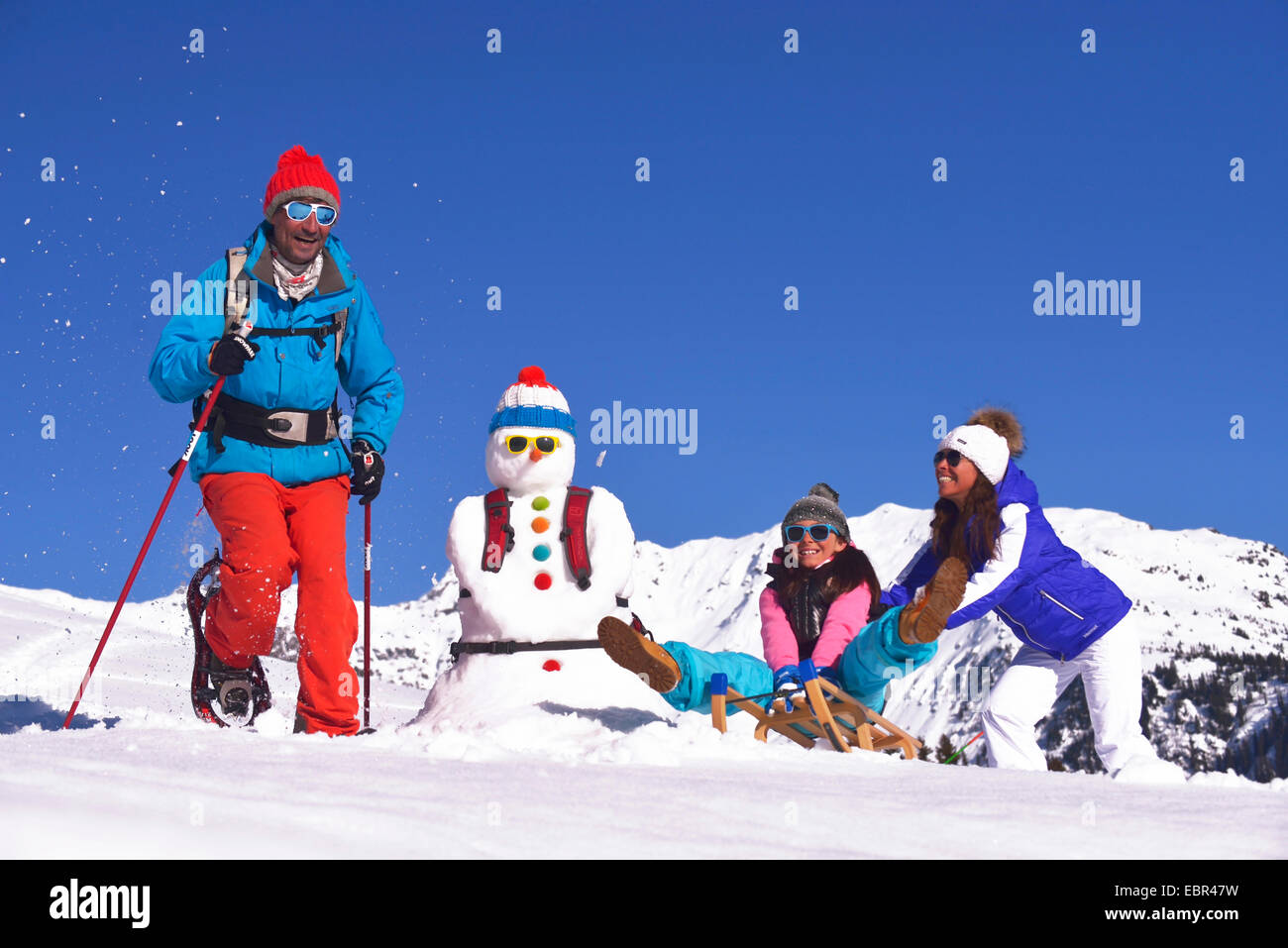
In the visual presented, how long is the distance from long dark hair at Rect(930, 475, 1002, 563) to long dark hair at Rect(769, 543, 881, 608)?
38 centimetres

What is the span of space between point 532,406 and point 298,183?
59.6 inches

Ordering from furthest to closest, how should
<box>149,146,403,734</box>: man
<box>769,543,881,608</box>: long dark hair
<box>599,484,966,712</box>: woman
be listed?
<box>769,543,881,608</box>: long dark hair, <box>149,146,403,734</box>: man, <box>599,484,966,712</box>: woman

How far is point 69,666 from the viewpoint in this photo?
451 inches

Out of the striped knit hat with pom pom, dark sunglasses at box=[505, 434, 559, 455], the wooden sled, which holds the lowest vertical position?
the wooden sled

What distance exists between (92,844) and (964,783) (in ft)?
7.98

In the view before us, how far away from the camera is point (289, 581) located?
5.77 metres

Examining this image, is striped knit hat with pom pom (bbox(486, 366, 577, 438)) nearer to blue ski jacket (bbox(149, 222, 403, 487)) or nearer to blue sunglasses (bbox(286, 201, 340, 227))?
blue ski jacket (bbox(149, 222, 403, 487))

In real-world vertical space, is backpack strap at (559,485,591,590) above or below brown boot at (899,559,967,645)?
above

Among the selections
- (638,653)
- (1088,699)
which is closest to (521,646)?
(638,653)

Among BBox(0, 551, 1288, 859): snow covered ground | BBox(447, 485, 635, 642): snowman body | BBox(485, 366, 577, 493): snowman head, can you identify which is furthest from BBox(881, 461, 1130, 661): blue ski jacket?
BBox(485, 366, 577, 493): snowman head

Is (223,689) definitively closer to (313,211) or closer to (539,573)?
(539,573)

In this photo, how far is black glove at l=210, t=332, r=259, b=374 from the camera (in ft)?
18.1

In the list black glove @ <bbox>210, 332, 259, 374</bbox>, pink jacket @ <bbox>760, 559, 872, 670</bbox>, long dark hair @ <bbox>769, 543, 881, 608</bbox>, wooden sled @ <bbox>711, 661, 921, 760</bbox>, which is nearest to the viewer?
wooden sled @ <bbox>711, 661, 921, 760</bbox>
